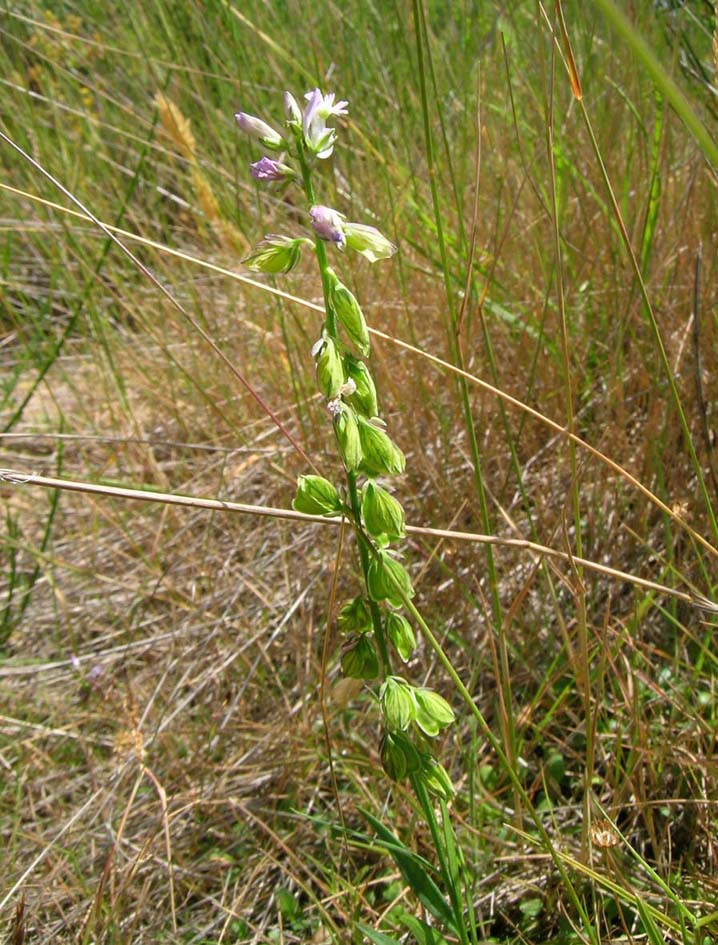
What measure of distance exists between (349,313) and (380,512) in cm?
22

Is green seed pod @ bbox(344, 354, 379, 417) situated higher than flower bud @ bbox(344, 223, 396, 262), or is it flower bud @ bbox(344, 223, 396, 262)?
flower bud @ bbox(344, 223, 396, 262)

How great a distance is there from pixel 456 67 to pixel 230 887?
2365 mm

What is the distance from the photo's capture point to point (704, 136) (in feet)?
1.96

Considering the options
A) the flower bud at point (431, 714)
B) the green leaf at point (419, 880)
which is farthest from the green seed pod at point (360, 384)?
the green leaf at point (419, 880)

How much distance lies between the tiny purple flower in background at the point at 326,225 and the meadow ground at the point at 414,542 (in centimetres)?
26

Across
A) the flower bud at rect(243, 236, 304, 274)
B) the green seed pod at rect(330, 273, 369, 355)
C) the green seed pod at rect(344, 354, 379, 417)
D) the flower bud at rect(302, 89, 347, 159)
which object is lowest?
the green seed pod at rect(344, 354, 379, 417)

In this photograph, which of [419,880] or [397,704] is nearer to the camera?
[397,704]

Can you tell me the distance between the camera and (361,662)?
98 cm

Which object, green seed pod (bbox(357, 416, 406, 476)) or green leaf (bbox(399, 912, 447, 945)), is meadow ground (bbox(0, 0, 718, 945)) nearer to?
green leaf (bbox(399, 912, 447, 945))

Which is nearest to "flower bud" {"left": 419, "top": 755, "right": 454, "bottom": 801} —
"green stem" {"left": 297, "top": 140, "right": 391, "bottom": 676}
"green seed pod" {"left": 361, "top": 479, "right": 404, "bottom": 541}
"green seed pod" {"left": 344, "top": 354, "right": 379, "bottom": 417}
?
"green stem" {"left": 297, "top": 140, "right": 391, "bottom": 676}

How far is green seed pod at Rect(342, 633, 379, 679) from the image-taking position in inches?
38.6

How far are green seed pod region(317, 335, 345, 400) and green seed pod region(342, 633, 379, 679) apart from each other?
30cm

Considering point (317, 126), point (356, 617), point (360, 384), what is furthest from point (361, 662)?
point (317, 126)

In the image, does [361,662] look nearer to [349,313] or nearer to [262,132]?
[349,313]
